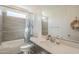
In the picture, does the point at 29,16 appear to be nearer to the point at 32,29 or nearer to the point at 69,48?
the point at 32,29

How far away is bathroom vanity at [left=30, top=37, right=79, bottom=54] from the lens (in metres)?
1.19

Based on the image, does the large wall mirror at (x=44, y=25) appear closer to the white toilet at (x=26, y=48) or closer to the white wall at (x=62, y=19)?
the white wall at (x=62, y=19)

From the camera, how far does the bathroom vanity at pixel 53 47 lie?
1194 mm

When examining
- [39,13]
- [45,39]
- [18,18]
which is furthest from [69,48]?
[18,18]

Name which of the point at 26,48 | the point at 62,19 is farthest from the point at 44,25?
the point at 26,48

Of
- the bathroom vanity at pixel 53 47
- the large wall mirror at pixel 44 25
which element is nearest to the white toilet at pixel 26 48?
the bathroom vanity at pixel 53 47

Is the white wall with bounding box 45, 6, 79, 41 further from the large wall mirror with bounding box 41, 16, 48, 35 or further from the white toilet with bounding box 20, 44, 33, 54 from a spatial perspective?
the white toilet with bounding box 20, 44, 33, 54

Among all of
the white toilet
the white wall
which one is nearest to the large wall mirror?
the white wall

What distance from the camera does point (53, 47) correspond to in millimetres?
1248

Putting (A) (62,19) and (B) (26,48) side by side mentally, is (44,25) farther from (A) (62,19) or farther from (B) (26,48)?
(B) (26,48)
